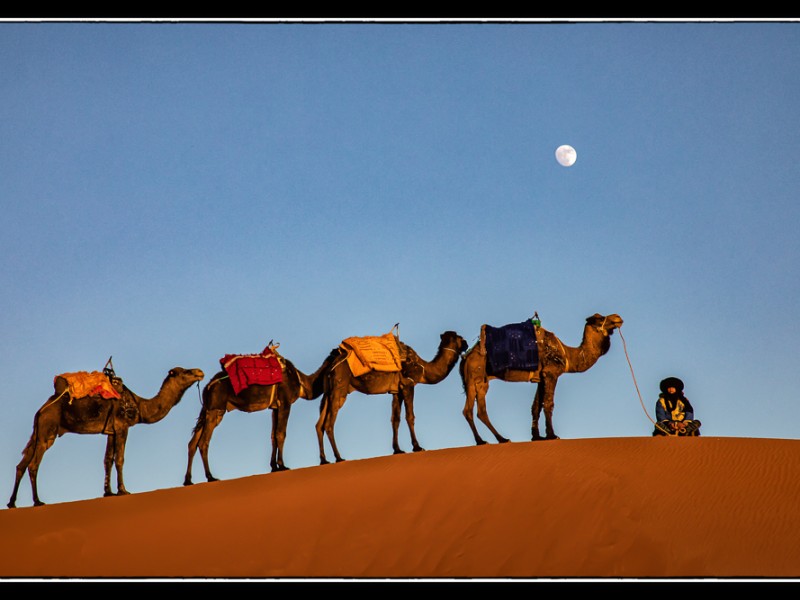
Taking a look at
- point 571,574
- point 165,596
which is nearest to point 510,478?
point 571,574

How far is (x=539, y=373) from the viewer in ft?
65.0

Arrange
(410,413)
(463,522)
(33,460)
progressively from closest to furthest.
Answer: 1. (463,522)
2. (33,460)
3. (410,413)

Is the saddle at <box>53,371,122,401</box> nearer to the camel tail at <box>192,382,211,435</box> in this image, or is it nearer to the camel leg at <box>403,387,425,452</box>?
the camel tail at <box>192,382,211,435</box>

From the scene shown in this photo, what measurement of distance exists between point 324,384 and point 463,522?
518 cm

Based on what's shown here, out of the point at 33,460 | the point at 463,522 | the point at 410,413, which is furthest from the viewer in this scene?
the point at 410,413

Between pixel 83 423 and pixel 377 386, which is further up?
pixel 377 386

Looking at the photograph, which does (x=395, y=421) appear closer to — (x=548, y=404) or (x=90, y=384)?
Answer: (x=548, y=404)

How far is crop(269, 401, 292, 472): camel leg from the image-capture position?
19.6 m

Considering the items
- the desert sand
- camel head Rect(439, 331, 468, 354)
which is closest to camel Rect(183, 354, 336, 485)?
the desert sand

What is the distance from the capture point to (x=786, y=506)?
51.9 feet

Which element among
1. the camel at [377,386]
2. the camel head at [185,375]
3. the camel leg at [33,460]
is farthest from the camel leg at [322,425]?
the camel leg at [33,460]

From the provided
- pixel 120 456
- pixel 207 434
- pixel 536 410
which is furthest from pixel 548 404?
pixel 120 456

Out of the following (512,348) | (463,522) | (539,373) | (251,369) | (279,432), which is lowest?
(463,522)

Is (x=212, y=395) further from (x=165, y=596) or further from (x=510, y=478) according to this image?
(x=165, y=596)
